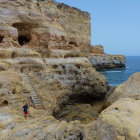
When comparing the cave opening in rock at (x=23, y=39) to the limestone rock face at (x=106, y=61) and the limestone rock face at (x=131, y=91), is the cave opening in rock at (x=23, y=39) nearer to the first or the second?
the limestone rock face at (x=131, y=91)

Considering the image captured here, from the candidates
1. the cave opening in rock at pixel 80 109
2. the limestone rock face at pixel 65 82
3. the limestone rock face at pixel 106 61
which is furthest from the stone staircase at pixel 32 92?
the limestone rock face at pixel 106 61

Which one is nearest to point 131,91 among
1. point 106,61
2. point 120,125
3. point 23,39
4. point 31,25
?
point 120,125

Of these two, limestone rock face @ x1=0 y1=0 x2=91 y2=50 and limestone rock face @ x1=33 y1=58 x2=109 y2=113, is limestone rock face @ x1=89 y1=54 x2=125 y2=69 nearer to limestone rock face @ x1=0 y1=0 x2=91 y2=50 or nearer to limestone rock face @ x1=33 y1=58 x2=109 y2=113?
limestone rock face @ x1=0 y1=0 x2=91 y2=50

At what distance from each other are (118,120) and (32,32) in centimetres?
1469

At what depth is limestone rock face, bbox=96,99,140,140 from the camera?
5005 millimetres

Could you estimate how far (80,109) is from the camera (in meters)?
15.5

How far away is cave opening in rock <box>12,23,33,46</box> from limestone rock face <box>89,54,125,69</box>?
93.5 feet

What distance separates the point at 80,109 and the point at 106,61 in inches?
1446

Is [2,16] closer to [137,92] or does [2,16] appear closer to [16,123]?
[16,123]

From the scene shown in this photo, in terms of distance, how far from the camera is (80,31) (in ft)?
122

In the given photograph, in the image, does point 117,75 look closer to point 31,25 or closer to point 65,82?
point 65,82

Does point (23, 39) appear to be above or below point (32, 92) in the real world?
above

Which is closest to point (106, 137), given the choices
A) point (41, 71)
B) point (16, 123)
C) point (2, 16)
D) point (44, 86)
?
point (16, 123)

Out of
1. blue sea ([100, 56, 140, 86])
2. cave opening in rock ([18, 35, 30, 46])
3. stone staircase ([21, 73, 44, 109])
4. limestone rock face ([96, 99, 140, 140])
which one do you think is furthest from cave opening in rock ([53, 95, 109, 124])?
blue sea ([100, 56, 140, 86])
